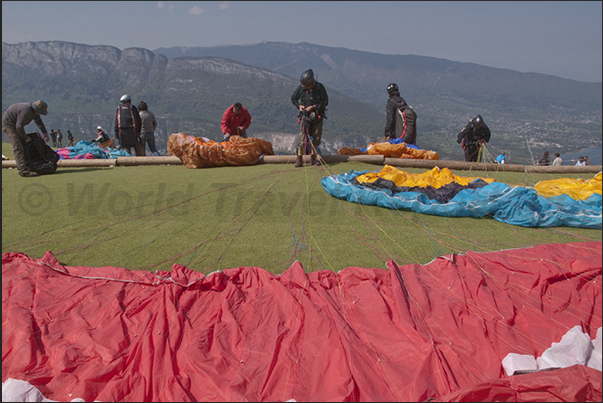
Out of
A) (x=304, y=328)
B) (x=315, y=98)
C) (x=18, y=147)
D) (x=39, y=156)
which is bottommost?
(x=304, y=328)

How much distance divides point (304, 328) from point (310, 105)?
14.2ft

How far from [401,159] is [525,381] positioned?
17.7 feet

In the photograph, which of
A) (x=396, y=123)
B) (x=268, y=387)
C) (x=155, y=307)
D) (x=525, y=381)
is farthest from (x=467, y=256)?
(x=396, y=123)

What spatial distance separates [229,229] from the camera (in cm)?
385

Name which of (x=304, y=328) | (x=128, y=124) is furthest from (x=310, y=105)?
(x=128, y=124)

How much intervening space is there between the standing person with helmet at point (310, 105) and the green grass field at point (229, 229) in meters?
0.88

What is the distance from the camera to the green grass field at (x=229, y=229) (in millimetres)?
3324

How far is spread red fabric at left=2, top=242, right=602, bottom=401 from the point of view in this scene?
1887 millimetres

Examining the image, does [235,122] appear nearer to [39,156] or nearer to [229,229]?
[39,156]

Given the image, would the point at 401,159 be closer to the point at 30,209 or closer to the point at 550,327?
the point at 550,327

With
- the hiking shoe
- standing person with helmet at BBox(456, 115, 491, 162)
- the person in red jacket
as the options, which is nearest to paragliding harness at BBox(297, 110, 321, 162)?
the person in red jacket

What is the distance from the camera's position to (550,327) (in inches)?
91.4

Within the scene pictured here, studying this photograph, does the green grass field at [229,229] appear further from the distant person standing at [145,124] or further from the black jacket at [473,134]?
the black jacket at [473,134]

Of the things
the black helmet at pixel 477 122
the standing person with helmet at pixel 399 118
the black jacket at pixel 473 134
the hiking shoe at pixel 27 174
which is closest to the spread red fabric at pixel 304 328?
the hiking shoe at pixel 27 174
